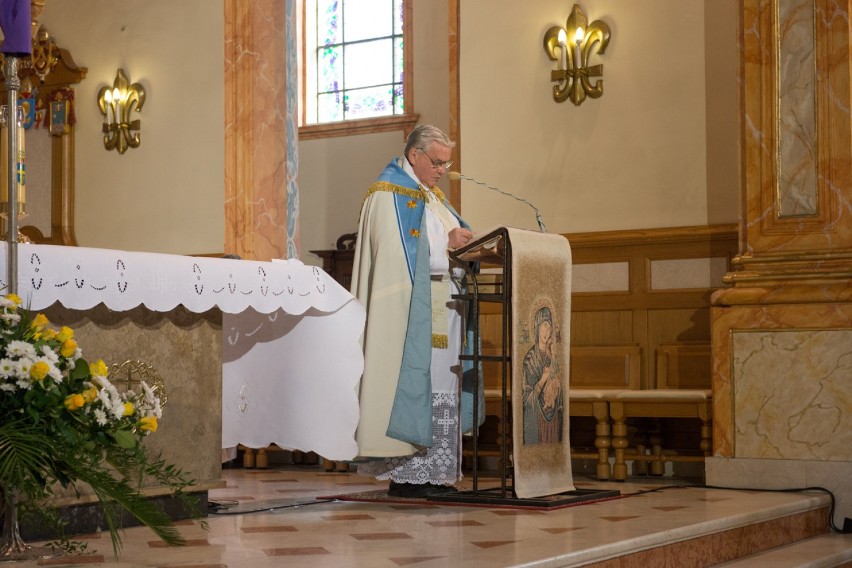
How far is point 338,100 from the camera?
1199cm

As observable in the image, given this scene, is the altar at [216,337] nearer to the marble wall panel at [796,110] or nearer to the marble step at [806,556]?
the marble step at [806,556]

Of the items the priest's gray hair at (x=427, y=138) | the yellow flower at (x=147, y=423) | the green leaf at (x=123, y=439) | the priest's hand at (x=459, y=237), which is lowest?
the green leaf at (x=123, y=439)

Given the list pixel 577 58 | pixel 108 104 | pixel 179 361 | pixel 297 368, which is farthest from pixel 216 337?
pixel 108 104

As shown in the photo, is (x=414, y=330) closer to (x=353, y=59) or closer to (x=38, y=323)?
(x=38, y=323)

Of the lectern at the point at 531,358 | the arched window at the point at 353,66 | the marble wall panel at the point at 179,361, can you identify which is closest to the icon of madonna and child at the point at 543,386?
the lectern at the point at 531,358

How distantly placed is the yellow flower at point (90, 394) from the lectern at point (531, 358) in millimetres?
2072

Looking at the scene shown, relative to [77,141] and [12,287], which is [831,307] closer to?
[12,287]

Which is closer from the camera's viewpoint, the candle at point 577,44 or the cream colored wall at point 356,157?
the candle at point 577,44

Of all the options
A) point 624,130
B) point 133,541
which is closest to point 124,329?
point 133,541

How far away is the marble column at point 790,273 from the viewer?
599 centimetres

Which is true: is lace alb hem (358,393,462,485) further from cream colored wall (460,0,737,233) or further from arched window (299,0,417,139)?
arched window (299,0,417,139)

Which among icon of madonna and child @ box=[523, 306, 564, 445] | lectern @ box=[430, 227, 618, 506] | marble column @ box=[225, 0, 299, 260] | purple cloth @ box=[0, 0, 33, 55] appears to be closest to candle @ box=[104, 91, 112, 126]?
marble column @ box=[225, 0, 299, 260]

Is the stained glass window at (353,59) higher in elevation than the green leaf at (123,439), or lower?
higher

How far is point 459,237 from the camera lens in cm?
549
